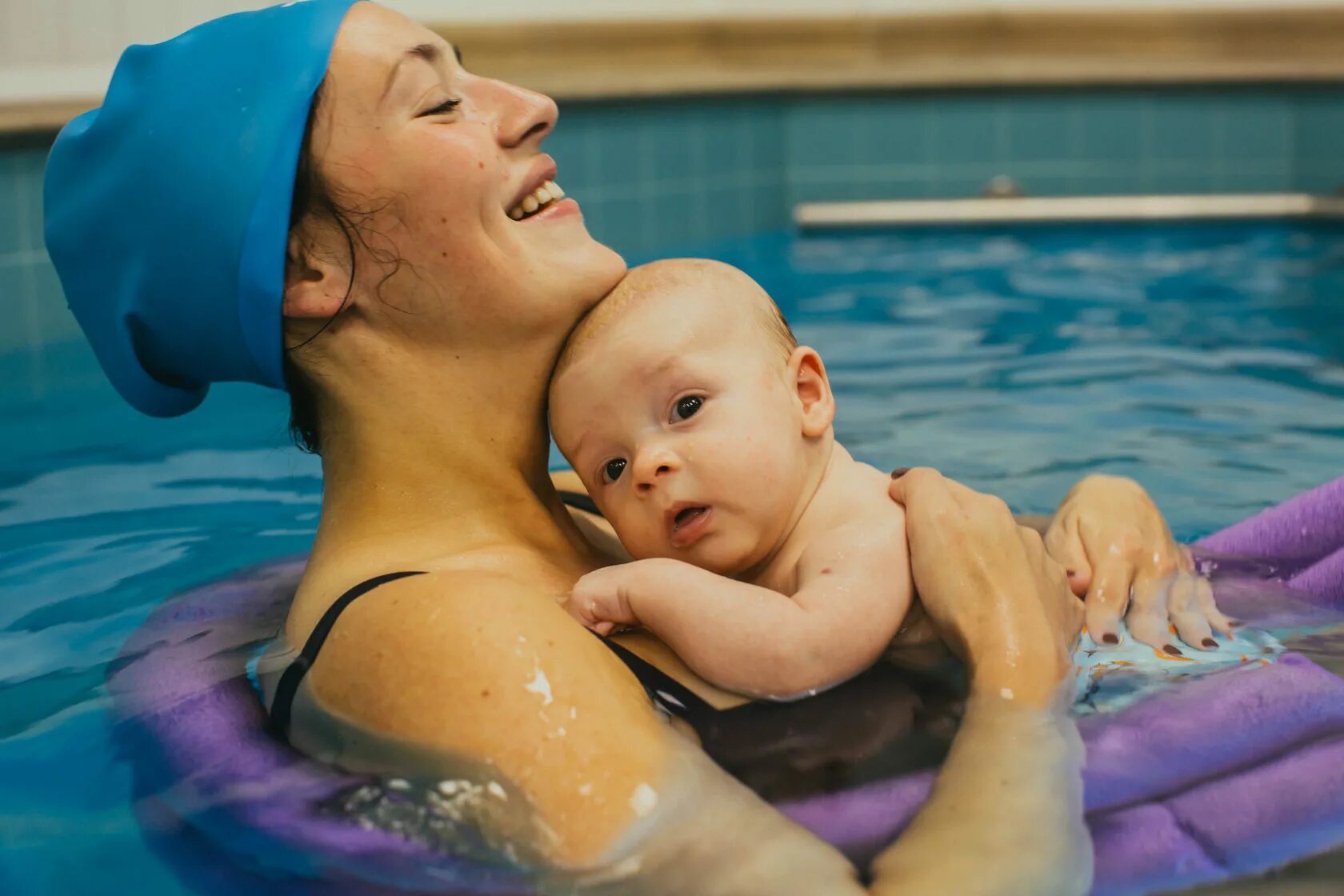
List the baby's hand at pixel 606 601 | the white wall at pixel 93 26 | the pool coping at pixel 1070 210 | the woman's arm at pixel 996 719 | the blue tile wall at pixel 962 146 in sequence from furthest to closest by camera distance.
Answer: the blue tile wall at pixel 962 146, the pool coping at pixel 1070 210, the white wall at pixel 93 26, the baby's hand at pixel 606 601, the woman's arm at pixel 996 719

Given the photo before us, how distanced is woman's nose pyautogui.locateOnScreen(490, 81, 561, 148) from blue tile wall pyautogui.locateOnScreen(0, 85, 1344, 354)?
6624 mm

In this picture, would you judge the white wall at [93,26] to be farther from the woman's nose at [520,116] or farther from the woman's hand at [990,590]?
the woman's hand at [990,590]

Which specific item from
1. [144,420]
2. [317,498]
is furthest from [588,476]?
[144,420]

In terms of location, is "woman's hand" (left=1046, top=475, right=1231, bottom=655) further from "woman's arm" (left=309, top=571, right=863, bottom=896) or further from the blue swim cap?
A: the blue swim cap

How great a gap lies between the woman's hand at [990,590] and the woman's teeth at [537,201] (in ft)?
2.43

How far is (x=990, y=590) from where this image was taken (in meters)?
2.29

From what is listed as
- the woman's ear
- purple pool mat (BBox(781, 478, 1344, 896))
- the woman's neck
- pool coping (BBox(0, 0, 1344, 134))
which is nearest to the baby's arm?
purple pool mat (BBox(781, 478, 1344, 896))

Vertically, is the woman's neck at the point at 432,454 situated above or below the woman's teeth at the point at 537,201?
below

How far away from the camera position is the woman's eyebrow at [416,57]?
2.45 metres

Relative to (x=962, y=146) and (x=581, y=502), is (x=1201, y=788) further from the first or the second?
(x=962, y=146)

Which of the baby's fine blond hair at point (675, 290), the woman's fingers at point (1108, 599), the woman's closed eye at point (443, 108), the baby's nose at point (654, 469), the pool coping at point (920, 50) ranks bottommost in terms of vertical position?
the pool coping at point (920, 50)

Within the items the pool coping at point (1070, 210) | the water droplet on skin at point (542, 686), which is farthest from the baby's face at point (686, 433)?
the pool coping at point (1070, 210)

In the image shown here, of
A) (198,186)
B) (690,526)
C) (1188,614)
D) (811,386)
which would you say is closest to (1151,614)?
(1188,614)

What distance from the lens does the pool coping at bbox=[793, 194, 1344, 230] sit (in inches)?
368
